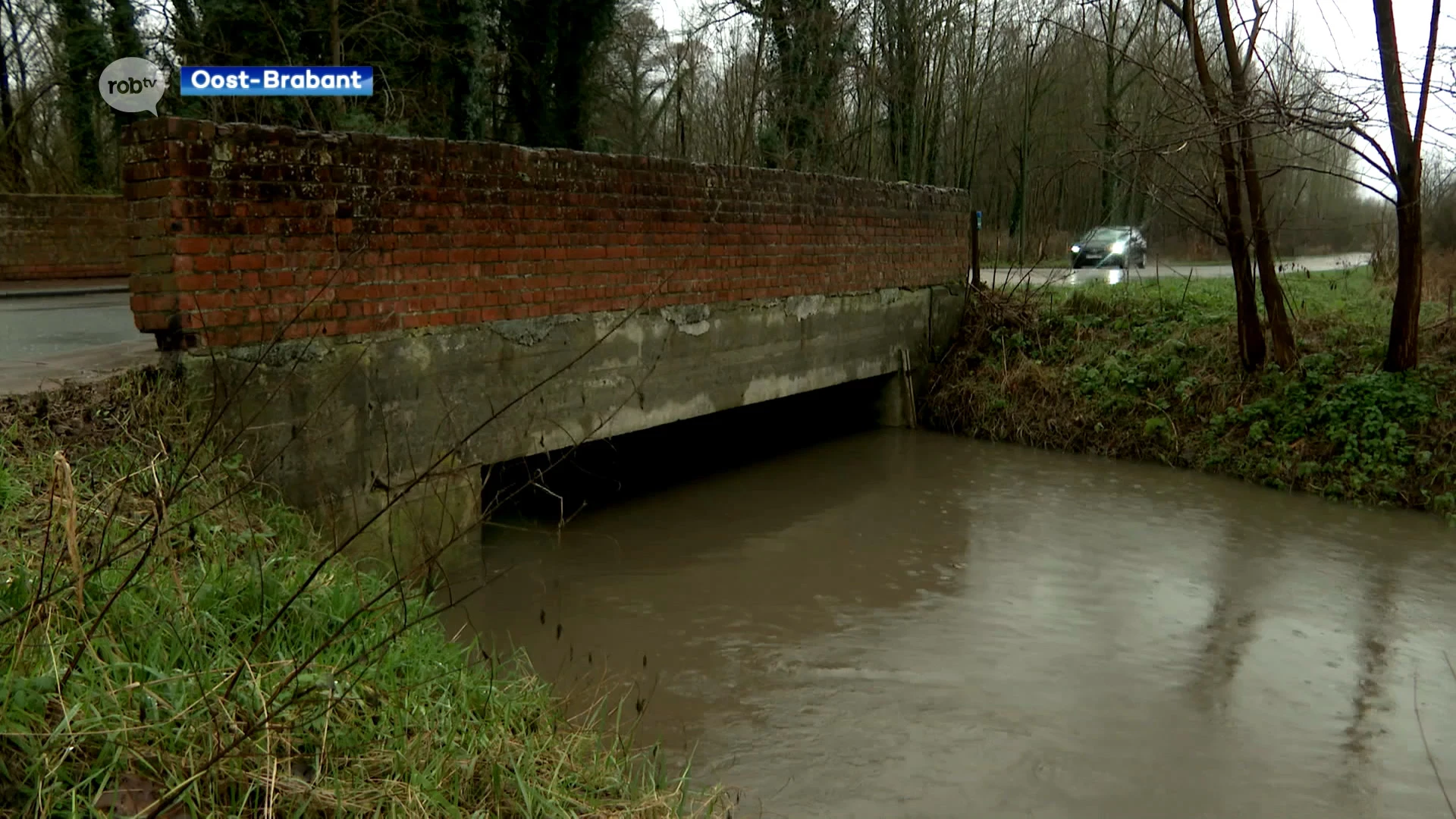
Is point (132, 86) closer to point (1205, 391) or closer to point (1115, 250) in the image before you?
point (1205, 391)

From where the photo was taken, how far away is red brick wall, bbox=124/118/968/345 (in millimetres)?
4855

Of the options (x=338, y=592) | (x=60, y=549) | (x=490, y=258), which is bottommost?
(x=338, y=592)

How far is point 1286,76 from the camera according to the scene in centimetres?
1108

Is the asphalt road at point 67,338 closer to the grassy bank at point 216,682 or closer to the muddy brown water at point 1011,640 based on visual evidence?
the grassy bank at point 216,682

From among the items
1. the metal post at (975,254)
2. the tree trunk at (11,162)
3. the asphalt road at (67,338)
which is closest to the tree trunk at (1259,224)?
the asphalt road at (67,338)

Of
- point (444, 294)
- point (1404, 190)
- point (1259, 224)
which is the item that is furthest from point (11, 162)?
point (1404, 190)

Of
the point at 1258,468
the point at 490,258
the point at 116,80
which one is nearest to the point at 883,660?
the point at 490,258

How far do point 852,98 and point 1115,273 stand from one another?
6604mm

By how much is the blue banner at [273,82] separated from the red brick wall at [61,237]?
17.4 ft

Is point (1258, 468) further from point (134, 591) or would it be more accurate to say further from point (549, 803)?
point (134, 591)

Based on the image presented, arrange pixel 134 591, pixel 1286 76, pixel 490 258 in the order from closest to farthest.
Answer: pixel 134 591 < pixel 490 258 < pixel 1286 76

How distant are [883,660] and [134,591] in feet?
11.1

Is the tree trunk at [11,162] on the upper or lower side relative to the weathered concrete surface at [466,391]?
upper

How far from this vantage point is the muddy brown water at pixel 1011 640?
4277mm
